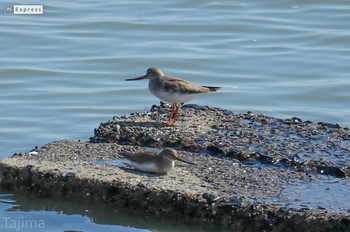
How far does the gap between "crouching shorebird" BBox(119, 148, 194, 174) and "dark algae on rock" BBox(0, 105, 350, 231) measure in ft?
0.19

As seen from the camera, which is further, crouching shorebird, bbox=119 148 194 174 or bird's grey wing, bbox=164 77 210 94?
bird's grey wing, bbox=164 77 210 94

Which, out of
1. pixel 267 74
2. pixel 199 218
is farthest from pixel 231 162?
pixel 267 74

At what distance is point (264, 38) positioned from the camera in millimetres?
15383

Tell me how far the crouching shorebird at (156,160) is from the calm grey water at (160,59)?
95.4 inches

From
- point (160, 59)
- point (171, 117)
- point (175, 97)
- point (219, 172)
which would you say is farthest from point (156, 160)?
point (160, 59)

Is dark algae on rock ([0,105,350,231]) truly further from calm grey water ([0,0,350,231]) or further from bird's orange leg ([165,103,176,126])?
calm grey water ([0,0,350,231])

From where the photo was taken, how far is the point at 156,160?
25.8 feet

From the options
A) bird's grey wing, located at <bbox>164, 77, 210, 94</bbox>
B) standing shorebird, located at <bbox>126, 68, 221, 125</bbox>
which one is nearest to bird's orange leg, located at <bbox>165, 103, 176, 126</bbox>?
standing shorebird, located at <bbox>126, 68, 221, 125</bbox>

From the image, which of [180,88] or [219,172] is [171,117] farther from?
[219,172]

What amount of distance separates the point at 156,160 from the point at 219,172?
1.75 ft

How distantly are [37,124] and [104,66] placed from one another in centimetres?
267

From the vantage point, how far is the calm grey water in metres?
12.0

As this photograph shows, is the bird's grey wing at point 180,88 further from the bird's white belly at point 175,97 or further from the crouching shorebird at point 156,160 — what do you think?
the crouching shorebird at point 156,160

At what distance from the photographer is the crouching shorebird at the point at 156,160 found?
7871 mm
